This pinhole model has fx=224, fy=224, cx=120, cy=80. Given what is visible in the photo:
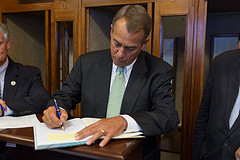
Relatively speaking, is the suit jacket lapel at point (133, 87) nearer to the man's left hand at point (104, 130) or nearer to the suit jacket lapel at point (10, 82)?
the man's left hand at point (104, 130)

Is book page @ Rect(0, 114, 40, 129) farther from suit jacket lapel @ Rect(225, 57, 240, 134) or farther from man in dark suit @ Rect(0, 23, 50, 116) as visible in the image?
suit jacket lapel @ Rect(225, 57, 240, 134)

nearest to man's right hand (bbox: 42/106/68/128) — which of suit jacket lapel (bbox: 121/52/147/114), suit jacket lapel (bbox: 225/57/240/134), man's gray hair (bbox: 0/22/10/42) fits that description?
suit jacket lapel (bbox: 121/52/147/114)

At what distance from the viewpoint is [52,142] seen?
36.7 inches

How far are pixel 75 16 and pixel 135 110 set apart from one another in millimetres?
2010

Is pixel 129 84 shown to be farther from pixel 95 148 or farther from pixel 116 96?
pixel 95 148

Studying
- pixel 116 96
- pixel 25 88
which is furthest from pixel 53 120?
pixel 25 88

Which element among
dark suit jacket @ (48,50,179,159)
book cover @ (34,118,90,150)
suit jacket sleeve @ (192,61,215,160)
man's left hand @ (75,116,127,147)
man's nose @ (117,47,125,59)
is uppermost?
man's nose @ (117,47,125,59)

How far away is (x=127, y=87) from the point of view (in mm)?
1590

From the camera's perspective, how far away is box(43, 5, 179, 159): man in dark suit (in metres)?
1.23

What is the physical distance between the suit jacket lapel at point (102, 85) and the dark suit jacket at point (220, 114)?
0.78 m

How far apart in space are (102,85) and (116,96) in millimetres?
140

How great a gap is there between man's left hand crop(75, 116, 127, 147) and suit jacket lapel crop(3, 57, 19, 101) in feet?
4.39

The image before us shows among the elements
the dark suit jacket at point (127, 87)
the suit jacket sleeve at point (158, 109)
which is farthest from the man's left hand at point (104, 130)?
the dark suit jacket at point (127, 87)

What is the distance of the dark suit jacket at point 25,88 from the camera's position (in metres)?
1.88
